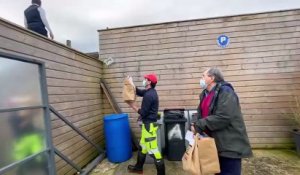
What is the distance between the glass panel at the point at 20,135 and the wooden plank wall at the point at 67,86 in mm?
772

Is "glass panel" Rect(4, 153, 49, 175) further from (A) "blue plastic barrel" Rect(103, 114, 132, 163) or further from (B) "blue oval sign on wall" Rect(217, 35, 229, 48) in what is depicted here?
(B) "blue oval sign on wall" Rect(217, 35, 229, 48)

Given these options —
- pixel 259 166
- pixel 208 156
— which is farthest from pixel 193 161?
pixel 259 166

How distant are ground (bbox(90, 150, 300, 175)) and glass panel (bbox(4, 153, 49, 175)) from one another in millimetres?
1651

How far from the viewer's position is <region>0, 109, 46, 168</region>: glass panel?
76.9 inches

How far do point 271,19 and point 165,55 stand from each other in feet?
8.14

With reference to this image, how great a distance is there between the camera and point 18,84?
215 cm

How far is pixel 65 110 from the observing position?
3666mm

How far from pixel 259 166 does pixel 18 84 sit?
156 inches

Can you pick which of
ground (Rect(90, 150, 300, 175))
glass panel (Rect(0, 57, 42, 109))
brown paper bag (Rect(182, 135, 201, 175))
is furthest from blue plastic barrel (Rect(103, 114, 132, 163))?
brown paper bag (Rect(182, 135, 201, 175))

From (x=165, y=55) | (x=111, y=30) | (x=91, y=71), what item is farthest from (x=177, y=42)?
(x=91, y=71)

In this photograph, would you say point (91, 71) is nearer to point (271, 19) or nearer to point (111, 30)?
point (111, 30)

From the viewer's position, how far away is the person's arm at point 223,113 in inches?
81.2

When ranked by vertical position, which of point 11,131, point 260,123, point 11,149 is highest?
point 11,131

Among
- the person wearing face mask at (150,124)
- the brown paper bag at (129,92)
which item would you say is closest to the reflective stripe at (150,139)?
the person wearing face mask at (150,124)
